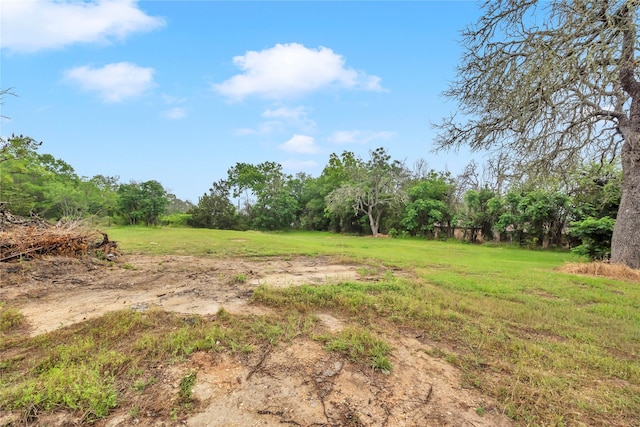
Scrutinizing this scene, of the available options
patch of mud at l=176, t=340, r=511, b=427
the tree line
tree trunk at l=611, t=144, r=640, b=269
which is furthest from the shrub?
patch of mud at l=176, t=340, r=511, b=427

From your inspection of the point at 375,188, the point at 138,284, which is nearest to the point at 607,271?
the point at 138,284

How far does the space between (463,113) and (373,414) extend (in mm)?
7316

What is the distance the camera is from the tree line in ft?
33.7

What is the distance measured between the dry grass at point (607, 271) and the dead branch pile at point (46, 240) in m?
13.0

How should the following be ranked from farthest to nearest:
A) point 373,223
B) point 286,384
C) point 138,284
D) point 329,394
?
point 373,223
point 138,284
point 286,384
point 329,394

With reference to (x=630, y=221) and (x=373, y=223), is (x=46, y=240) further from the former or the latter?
(x=373, y=223)

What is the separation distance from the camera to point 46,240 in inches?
260

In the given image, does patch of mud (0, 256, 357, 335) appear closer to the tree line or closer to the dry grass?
the tree line

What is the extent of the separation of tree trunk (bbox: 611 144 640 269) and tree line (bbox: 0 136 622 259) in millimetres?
1227

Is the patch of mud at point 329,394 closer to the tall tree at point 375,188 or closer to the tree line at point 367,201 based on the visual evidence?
the tree line at point 367,201

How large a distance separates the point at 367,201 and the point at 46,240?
2342 centimetres

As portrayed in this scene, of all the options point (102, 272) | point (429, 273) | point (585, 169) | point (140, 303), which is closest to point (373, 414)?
point (140, 303)

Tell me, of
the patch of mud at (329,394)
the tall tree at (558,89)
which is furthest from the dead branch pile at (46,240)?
the tall tree at (558,89)

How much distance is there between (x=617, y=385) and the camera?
8.04 ft
